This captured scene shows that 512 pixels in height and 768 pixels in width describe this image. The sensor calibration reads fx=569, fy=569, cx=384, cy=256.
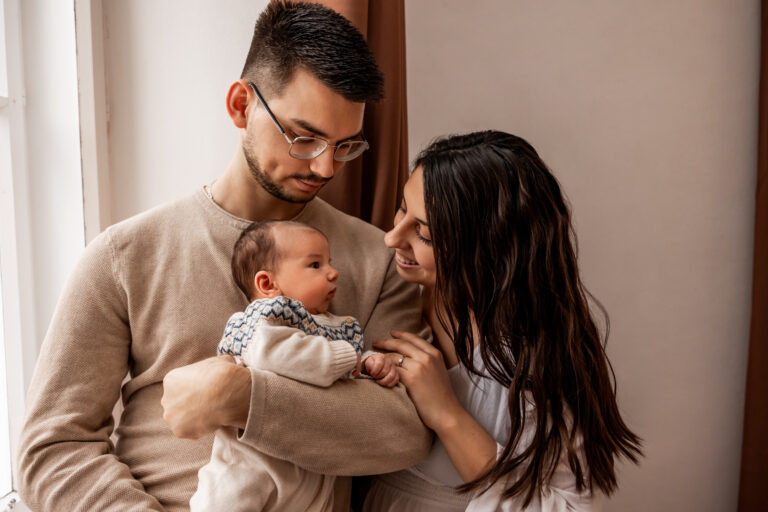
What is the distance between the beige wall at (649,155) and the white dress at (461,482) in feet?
3.13

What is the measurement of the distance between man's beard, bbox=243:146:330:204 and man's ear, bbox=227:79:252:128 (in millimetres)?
74

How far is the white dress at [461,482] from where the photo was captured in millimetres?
1273

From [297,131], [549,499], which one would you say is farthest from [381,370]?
[297,131]

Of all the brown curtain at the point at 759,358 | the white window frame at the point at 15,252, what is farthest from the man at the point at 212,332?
the brown curtain at the point at 759,358

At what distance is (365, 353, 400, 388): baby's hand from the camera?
50.1 inches

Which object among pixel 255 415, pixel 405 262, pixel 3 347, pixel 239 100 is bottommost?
pixel 3 347

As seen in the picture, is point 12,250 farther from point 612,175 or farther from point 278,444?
point 612,175

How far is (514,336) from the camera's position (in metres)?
1.29

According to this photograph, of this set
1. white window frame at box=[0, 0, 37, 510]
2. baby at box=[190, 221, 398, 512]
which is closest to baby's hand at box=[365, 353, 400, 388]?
baby at box=[190, 221, 398, 512]

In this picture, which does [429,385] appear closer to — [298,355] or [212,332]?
[298,355]

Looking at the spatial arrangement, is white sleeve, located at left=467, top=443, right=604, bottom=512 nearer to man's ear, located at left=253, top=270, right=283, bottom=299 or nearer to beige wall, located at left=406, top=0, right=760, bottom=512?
man's ear, located at left=253, top=270, right=283, bottom=299

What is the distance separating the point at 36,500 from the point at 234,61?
130 centimetres

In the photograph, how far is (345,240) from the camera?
154 cm

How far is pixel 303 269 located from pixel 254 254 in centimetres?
12
